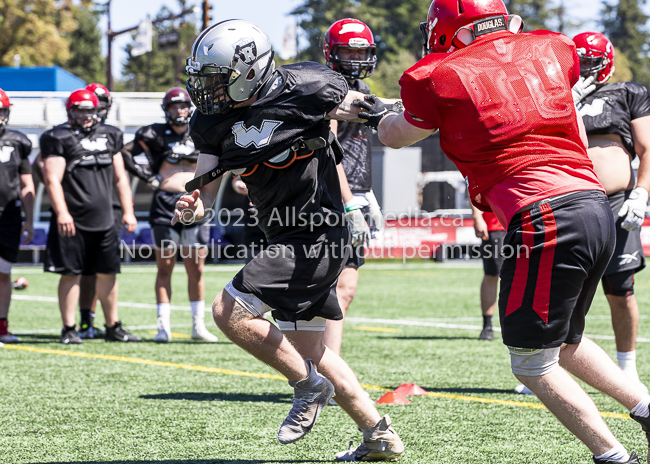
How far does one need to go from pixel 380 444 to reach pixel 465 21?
1840 mm

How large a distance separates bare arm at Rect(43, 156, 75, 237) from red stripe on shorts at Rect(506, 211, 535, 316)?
5.60m

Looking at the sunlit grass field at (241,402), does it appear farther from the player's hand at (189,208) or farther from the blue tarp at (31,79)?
the blue tarp at (31,79)

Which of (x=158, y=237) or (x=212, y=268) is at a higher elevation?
(x=158, y=237)

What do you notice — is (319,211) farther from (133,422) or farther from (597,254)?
(133,422)

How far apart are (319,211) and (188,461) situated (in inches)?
49.4

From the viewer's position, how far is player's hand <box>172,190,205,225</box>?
3.54m

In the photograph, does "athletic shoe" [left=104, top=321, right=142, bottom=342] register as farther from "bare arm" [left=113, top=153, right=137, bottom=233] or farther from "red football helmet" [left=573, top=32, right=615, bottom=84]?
"red football helmet" [left=573, top=32, right=615, bottom=84]

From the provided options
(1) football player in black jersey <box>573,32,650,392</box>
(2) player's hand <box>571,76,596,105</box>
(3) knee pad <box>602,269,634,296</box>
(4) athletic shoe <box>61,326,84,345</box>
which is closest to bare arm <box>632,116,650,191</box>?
(1) football player in black jersey <box>573,32,650,392</box>

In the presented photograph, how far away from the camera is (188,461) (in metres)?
3.81

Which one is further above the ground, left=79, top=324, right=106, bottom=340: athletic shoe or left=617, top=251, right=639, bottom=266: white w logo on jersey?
left=617, top=251, right=639, bottom=266: white w logo on jersey

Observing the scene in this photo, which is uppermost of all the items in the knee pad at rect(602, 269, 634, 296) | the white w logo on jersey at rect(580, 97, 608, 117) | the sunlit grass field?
the white w logo on jersey at rect(580, 97, 608, 117)

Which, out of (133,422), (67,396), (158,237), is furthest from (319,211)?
(158,237)

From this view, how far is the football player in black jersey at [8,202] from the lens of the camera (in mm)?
7977

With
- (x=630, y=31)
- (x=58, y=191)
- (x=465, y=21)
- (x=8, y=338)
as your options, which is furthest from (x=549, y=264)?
(x=630, y=31)
